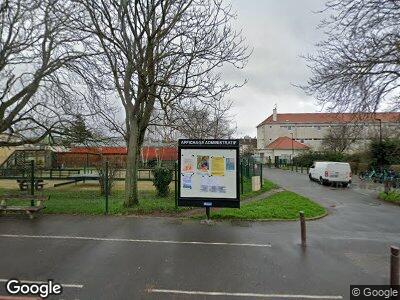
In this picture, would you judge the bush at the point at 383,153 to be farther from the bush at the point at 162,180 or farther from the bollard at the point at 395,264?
the bollard at the point at 395,264

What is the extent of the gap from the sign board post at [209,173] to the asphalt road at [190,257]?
2.44ft

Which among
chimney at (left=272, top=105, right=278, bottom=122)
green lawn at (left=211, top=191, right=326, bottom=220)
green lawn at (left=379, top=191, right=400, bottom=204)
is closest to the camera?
green lawn at (left=211, top=191, right=326, bottom=220)

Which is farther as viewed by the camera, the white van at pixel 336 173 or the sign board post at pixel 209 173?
the white van at pixel 336 173

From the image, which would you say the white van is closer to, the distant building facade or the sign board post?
the distant building facade

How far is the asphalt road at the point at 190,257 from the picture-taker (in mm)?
5371

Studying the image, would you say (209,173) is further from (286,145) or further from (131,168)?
(286,145)

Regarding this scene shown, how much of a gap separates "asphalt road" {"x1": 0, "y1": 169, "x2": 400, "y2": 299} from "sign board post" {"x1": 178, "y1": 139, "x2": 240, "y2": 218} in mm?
745

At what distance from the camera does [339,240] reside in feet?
28.3

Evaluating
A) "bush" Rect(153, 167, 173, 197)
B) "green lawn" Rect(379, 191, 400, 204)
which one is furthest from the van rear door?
"bush" Rect(153, 167, 173, 197)

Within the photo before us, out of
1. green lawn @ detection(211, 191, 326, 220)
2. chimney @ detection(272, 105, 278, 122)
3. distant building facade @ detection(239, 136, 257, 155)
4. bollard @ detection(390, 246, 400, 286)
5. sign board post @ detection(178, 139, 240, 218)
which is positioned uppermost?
chimney @ detection(272, 105, 278, 122)

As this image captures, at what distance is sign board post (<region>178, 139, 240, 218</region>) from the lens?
1043cm

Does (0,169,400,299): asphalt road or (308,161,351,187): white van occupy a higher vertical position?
(308,161,351,187): white van

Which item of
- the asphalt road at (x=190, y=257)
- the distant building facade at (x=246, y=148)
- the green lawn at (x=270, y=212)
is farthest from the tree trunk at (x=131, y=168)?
the distant building facade at (x=246, y=148)

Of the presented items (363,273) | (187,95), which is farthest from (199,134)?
(363,273)
